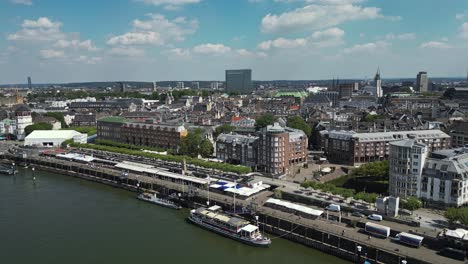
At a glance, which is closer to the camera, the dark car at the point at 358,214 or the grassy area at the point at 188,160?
the dark car at the point at 358,214

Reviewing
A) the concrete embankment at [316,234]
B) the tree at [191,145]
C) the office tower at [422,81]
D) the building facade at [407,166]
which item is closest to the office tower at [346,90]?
the office tower at [422,81]

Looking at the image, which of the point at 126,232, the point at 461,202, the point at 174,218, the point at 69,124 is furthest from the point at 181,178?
the point at 69,124

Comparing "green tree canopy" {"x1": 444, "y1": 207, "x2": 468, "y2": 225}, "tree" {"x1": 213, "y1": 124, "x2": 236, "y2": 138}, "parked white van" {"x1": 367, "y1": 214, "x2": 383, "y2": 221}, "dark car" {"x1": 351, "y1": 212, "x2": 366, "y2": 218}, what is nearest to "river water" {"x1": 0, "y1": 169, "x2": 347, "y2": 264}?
"dark car" {"x1": 351, "y1": 212, "x2": 366, "y2": 218}

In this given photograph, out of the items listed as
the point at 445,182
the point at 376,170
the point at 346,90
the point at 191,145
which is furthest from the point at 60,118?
the point at 346,90

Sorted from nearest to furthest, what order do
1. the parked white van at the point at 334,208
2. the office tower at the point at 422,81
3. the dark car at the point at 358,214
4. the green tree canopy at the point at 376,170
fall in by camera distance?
1. the dark car at the point at 358,214
2. the parked white van at the point at 334,208
3. the green tree canopy at the point at 376,170
4. the office tower at the point at 422,81

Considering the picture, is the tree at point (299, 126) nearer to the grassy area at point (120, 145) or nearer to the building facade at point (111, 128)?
the grassy area at point (120, 145)

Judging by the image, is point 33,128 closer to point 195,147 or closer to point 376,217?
point 195,147

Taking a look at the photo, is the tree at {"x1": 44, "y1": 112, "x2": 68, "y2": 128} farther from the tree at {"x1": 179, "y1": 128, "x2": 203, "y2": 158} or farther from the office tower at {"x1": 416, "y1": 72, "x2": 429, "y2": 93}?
the office tower at {"x1": 416, "y1": 72, "x2": 429, "y2": 93}
